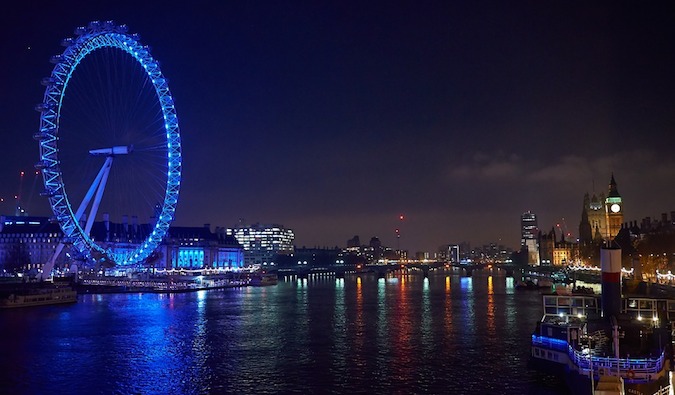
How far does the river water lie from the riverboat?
1.63 meters

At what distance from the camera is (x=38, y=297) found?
66.9 m

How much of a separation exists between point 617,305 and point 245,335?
23.1 m

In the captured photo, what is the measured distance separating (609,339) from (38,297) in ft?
189

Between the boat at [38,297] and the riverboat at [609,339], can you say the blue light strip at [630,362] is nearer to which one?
the riverboat at [609,339]

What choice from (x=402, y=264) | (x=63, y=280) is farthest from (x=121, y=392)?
(x=402, y=264)

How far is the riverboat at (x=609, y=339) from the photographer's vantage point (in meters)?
22.9

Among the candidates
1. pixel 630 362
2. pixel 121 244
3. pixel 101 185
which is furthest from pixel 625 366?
pixel 121 244

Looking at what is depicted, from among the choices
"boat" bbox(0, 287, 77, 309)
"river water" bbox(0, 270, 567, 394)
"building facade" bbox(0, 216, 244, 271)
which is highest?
"building facade" bbox(0, 216, 244, 271)

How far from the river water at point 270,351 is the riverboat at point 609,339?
5.33ft

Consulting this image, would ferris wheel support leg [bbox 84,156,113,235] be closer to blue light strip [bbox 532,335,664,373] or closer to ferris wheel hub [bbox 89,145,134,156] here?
ferris wheel hub [bbox 89,145,134,156]

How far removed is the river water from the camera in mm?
28641

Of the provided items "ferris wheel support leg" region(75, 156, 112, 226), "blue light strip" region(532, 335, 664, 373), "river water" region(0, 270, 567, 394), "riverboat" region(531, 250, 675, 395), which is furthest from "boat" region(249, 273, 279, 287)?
"blue light strip" region(532, 335, 664, 373)

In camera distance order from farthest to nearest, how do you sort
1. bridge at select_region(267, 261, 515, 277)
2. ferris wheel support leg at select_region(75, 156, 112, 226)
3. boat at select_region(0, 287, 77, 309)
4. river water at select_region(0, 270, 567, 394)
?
bridge at select_region(267, 261, 515, 277) < ferris wheel support leg at select_region(75, 156, 112, 226) < boat at select_region(0, 287, 77, 309) < river water at select_region(0, 270, 567, 394)

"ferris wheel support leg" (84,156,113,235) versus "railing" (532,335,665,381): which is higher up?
"ferris wheel support leg" (84,156,113,235)
